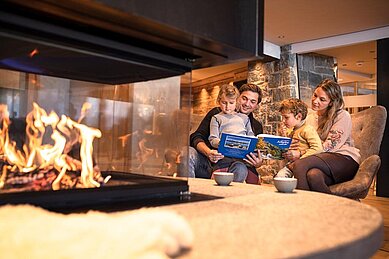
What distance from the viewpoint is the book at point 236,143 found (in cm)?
169

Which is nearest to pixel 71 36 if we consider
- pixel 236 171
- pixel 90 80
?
pixel 90 80

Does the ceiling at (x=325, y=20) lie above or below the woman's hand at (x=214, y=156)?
above

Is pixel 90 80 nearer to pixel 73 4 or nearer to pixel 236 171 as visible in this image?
pixel 73 4

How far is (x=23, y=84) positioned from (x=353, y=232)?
956mm

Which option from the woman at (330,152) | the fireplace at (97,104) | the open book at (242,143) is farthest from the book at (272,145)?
the fireplace at (97,104)

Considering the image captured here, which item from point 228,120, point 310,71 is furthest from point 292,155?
point 310,71

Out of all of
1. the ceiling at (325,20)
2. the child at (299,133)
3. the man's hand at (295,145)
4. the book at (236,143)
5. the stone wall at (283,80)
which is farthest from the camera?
the stone wall at (283,80)

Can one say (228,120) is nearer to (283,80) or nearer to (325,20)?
(325,20)

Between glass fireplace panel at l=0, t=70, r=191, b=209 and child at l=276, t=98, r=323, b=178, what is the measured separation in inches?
44.2

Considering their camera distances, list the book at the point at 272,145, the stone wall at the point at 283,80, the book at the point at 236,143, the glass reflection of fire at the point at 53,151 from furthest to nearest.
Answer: the stone wall at the point at 283,80 → the book at the point at 272,145 → the book at the point at 236,143 → the glass reflection of fire at the point at 53,151

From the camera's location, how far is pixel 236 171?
212cm

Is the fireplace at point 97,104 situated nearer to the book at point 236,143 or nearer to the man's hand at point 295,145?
the book at point 236,143

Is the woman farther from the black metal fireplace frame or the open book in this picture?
the black metal fireplace frame

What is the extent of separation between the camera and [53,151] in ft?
3.82
